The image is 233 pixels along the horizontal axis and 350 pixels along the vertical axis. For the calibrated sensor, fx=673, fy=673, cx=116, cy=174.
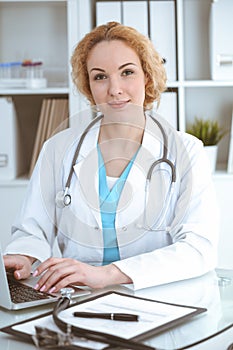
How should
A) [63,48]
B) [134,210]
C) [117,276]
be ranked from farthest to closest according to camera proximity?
[63,48], [134,210], [117,276]

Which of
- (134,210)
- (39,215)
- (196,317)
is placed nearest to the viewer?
(196,317)

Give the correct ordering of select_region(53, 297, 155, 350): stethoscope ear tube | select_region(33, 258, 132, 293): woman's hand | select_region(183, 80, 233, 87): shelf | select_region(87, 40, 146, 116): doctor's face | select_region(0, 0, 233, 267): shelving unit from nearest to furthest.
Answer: select_region(53, 297, 155, 350): stethoscope ear tube → select_region(33, 258, 132, 293): woman's hand → select_region(87, 40, 146, 116): doctor's face → select_region(183, 80, 233, 87): shelf → select_region(0, 0, 233, 267): shelving unit

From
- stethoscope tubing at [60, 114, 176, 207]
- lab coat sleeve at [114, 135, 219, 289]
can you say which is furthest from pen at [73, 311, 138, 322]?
stethoscope tubing at [60, 114, 176, 207]

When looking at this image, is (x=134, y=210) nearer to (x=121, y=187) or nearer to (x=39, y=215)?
(x=121, y=187)

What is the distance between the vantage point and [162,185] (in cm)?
191

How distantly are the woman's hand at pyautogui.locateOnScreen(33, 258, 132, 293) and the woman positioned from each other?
5cm

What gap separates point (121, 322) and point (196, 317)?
169 mm

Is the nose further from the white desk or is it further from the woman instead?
the white desk

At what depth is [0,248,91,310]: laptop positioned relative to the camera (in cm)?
143

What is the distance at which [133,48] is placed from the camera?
2.08m

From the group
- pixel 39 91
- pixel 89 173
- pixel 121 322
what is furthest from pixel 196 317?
pixel 39 91

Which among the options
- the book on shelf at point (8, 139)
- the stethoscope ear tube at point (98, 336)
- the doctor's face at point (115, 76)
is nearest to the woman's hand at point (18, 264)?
the stethoscope ear tube at point (98, 336)

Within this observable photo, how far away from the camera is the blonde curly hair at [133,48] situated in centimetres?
209

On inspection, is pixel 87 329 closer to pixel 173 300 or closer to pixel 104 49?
pixel 173 300
